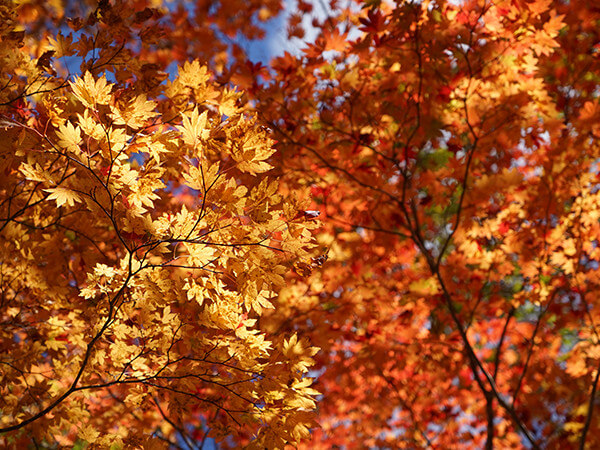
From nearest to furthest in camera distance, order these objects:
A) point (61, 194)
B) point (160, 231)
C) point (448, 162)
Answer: point (61, 194), point (160, 231), point (448, 162)

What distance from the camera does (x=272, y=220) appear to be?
4.91ft

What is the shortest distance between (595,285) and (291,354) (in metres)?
4.27

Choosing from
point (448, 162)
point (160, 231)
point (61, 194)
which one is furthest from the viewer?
point (448, 162)

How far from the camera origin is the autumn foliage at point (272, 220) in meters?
1.52

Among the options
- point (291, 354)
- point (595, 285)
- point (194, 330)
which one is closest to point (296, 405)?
point (291, 354)

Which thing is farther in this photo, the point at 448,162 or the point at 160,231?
the point at 448,162

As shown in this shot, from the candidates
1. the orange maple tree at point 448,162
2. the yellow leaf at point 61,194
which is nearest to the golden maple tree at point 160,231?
the yellow leaf at point 61,194

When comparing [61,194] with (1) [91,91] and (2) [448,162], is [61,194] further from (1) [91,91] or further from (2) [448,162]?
(2) [448,162]

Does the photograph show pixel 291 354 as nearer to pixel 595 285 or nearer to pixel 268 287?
pixel 268 287

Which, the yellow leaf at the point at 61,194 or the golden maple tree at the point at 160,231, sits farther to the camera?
the golden maple tree at the point at 160,231

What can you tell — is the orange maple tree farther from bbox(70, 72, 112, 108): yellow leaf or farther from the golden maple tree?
bbox(70, 72, 112, 108): yellow leaf

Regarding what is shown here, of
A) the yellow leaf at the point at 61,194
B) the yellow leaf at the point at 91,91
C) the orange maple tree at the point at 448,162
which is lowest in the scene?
the yellow leaf at the point at 61,194

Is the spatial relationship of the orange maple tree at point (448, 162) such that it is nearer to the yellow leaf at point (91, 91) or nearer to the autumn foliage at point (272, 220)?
the autumn foliage at point (272, 220)

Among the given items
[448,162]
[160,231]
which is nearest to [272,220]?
[160,231]
